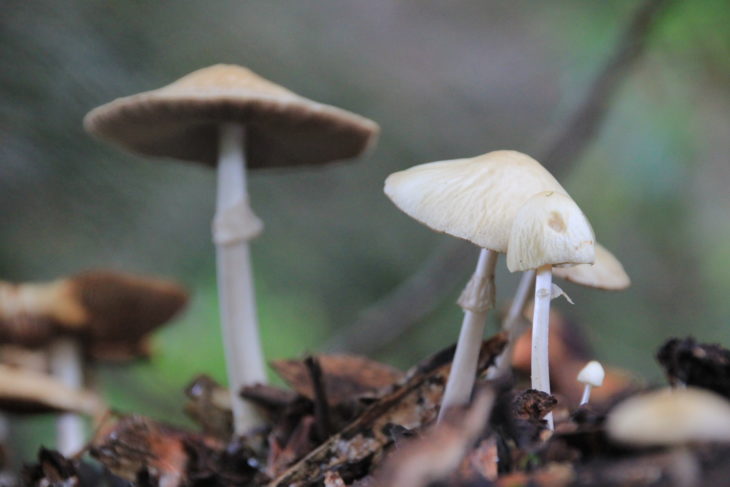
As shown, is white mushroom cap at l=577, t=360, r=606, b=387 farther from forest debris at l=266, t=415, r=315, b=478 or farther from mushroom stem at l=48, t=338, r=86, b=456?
mushroom stem at l=48, t=338, r=86, b=456

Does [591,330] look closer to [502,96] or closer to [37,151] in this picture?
[502,96]

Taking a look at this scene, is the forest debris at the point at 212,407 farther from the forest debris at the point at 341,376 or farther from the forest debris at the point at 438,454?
the forest debris at the point at 438,454

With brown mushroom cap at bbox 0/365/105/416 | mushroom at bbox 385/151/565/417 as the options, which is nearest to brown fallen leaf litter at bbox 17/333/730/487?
mushroom at bbox 385/151/565/417

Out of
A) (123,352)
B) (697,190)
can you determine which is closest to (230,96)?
(123,352)

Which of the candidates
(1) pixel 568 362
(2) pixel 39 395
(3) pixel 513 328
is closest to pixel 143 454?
(2) pixel 39 395

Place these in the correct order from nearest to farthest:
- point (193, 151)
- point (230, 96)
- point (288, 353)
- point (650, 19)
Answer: point (230, 96), point (193, 151), point (650, 19), point (288, 353)

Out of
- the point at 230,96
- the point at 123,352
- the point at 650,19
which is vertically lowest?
the point at 123,352
